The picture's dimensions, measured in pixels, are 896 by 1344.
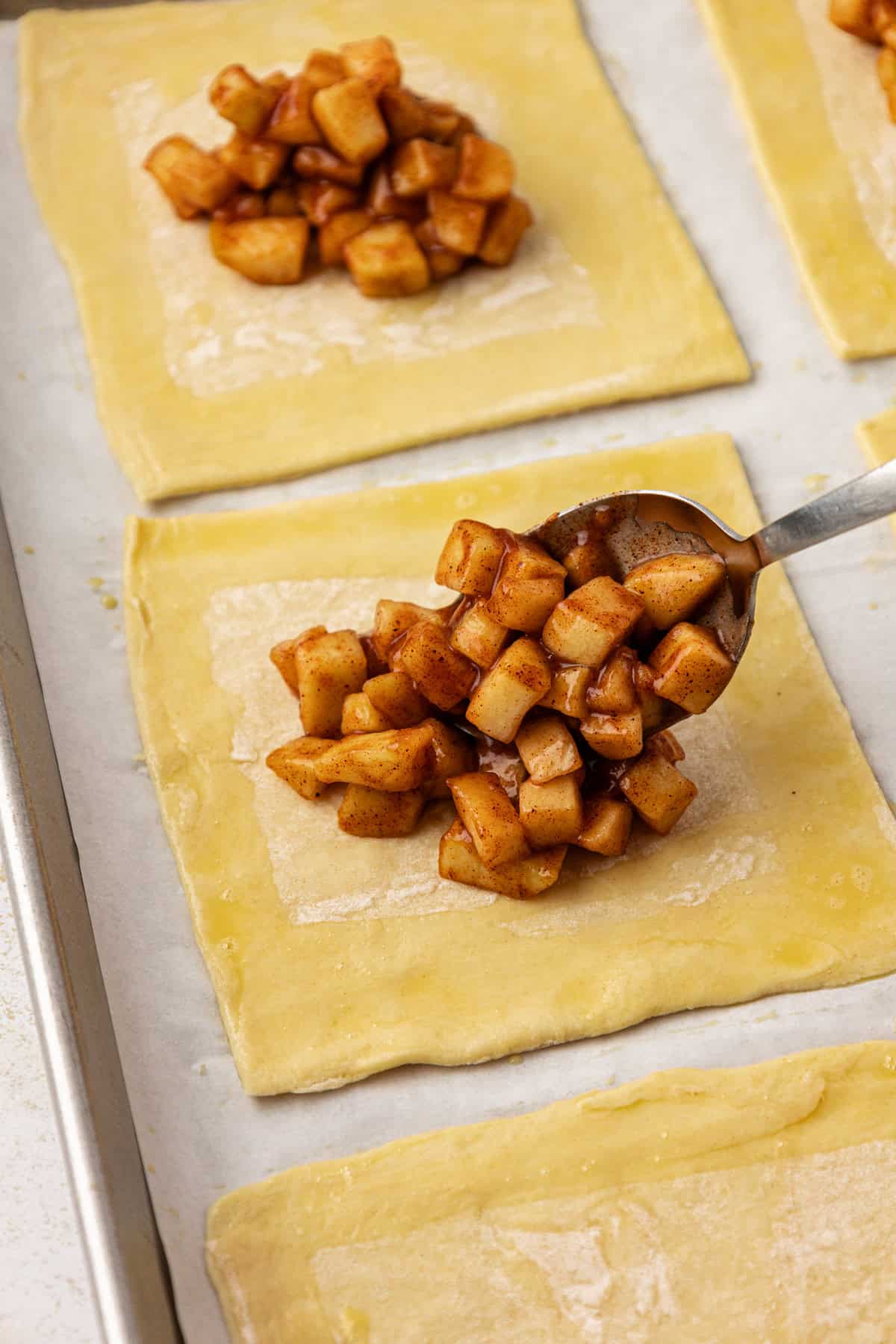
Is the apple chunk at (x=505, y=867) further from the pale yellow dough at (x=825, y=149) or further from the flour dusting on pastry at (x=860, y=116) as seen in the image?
the flour dusting on pastry at (x=860, y=116)

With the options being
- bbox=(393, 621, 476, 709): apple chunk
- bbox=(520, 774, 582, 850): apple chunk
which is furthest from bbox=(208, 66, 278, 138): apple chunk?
bbox=(520, 774, 582, 850): apple chunk

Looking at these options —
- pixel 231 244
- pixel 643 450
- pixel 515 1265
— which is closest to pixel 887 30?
pixel 643 450

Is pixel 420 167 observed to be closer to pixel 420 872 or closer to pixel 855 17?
pixel 855 17

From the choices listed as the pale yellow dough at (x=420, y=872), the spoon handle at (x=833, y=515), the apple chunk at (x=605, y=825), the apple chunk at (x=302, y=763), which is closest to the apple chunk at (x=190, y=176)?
the pale yellow dough at (x=420, y=872)

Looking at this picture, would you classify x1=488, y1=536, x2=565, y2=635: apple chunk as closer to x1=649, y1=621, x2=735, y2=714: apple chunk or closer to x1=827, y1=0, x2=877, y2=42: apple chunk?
x1=649, y1=621, x2=735, y2=714: apple chunk

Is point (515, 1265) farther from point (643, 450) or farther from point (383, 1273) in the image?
point (643, 450)
